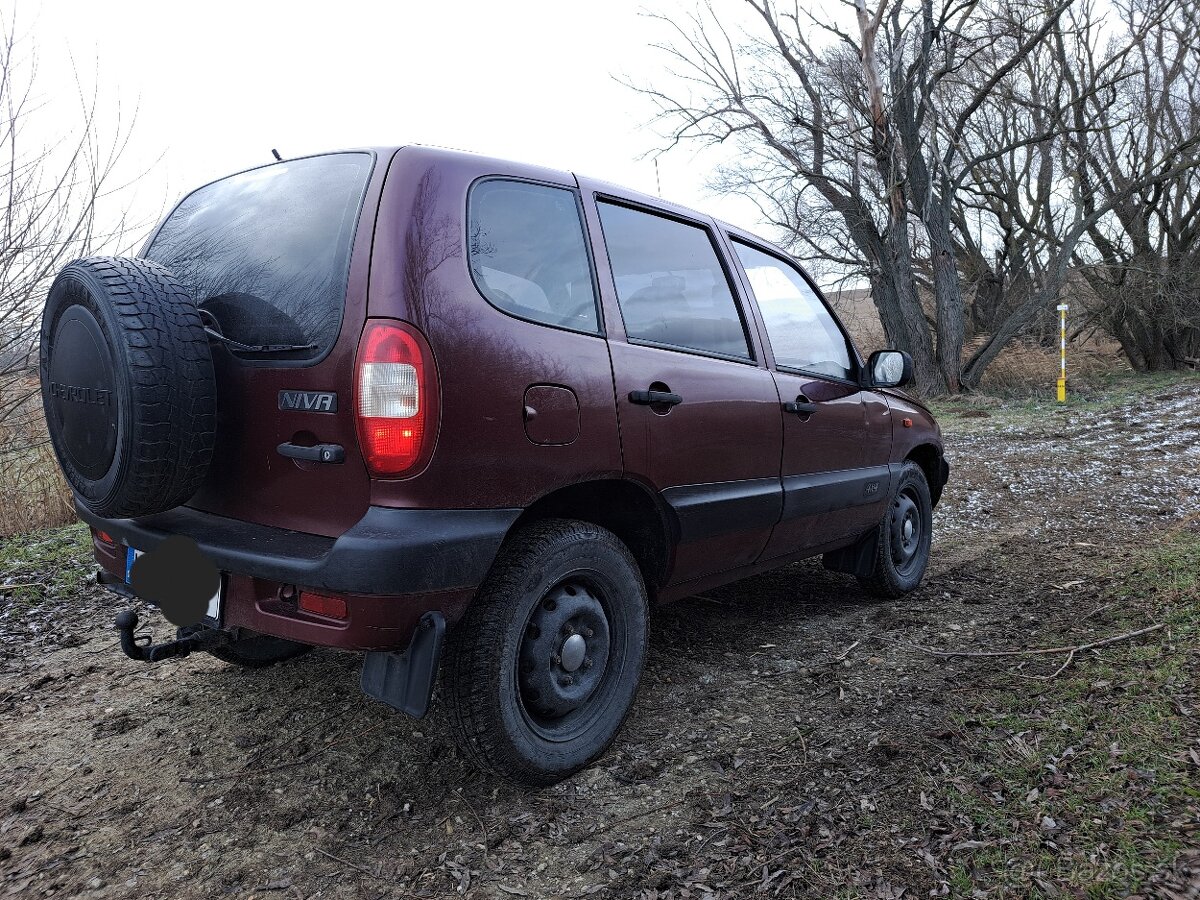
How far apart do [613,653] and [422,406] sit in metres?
1.08

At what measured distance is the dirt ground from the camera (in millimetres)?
2062

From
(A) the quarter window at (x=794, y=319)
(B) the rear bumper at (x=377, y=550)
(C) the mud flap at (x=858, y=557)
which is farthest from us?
(C) the mud flap at (x=858, y=557)

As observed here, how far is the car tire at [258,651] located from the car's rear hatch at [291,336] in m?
1.00

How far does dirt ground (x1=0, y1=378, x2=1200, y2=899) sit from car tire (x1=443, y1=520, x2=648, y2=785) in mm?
163

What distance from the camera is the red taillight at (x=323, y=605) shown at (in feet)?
6.73

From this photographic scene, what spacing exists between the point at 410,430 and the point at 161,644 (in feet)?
3.49

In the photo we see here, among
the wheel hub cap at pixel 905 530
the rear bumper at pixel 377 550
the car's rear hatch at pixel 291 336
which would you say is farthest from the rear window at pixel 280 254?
the wheel hub cap at pixel 905 530

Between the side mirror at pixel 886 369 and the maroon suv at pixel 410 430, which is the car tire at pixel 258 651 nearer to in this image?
the maroon suv at pixel 410 430

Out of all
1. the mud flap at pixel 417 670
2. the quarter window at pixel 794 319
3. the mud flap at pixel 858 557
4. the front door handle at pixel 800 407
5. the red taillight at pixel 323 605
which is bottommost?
the mud flap at pixel 858 557

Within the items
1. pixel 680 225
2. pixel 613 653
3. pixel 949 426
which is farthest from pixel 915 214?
pixel 613 653

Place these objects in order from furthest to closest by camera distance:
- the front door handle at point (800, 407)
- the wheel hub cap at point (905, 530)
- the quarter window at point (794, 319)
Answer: the wheel hub cap at point (905, 530) → the quarter window at point (794, 319) → the front door handle at point (800, 407)

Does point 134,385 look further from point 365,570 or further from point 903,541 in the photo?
point 903,541

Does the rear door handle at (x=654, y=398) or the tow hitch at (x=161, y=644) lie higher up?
the rear door handle at (x=654, y=398)

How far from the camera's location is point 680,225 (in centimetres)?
320
